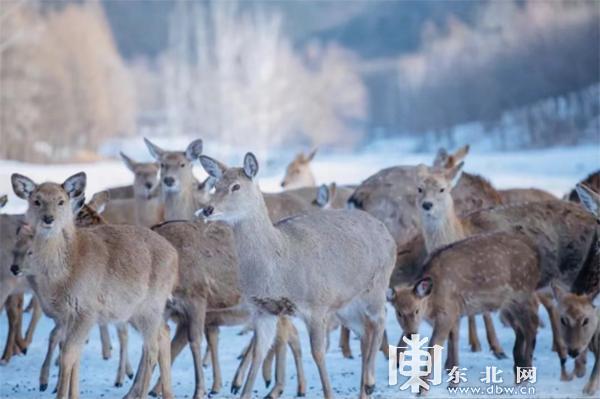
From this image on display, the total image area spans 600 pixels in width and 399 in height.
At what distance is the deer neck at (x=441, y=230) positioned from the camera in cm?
1229

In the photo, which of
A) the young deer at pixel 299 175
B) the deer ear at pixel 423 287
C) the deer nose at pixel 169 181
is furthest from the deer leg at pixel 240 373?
the young deer at pixel 299 175

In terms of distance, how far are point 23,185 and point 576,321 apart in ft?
16.6

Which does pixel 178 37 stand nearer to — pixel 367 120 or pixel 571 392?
pixel 367 120

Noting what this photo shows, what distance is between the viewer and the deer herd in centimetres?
898

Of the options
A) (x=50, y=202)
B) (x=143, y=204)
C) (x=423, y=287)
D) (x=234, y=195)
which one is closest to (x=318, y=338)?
(x=234, y=195)

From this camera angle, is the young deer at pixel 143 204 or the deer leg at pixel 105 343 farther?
the young deer at pixel 143 204

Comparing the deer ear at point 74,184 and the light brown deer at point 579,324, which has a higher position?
the deer ear at point 74,184

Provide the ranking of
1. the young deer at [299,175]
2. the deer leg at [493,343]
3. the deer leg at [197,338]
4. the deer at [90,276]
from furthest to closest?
the young deer at [299,175]
the deer leg at [493,343]
the deer leg at [197,338]
the deer at [90,276]

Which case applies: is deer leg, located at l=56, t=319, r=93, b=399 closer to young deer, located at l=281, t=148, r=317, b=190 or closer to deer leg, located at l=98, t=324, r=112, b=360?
deer leg, located at l=98, t=324, r=112, b=360

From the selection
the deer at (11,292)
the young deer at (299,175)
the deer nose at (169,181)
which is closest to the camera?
the deer at (11,292)

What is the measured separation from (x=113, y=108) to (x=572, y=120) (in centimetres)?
2555

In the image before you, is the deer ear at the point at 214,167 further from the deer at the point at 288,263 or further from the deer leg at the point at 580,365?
the deer leg at the point at 580,365

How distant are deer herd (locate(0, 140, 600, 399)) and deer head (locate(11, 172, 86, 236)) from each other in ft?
0.04

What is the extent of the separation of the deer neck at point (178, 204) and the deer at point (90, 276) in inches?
141
